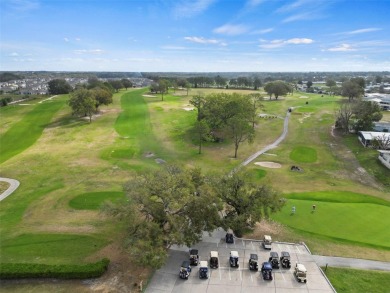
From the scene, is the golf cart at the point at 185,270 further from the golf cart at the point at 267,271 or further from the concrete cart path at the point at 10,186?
the concrete cart path at the point at 10,186

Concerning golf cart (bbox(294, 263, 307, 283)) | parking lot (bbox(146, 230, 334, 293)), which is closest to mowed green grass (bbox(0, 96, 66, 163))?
parking lot (bbox(146, 230, 334, 293))

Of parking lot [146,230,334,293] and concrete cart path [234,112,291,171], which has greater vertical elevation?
parking lot [146,230,334,293]

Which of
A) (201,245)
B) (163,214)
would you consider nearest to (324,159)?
(201,245)

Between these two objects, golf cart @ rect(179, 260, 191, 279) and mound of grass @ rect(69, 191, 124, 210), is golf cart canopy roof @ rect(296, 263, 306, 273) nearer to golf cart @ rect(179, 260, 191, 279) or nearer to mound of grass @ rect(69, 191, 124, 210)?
golf cart @ rect(179, 260, 191, 279)

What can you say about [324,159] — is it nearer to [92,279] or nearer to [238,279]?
[238,279]

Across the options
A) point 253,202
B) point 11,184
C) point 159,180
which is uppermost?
point 159,180

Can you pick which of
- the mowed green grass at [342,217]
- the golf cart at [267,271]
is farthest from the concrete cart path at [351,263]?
the golf cart at [267,271]
